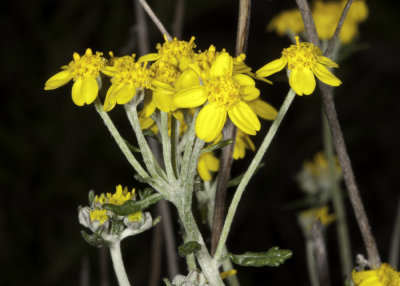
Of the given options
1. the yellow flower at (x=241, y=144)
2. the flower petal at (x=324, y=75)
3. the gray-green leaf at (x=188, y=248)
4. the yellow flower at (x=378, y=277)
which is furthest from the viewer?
the yellow flower at (x=241, y=144)

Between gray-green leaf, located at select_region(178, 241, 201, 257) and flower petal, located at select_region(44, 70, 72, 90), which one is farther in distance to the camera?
flower petal, located at select_region(44, 70, 72, 90)

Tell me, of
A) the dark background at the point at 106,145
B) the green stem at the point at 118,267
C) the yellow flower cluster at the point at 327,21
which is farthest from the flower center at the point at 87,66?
the dark background at the point at 106,145

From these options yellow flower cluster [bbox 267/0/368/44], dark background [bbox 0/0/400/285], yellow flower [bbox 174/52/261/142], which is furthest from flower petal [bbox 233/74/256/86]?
dark background [bbox 0/0/400/285]

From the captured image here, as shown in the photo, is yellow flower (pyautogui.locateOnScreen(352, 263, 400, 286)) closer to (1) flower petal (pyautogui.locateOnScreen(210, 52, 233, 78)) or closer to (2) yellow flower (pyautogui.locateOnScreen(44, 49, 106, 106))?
(1) flower petal (pyautogui.locateOnScreen(210, 52, 233, 78))

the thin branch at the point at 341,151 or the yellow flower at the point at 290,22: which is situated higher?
the yellow flower at the point at 290,22

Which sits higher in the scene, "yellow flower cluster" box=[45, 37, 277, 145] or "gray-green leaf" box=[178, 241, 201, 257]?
"yellow flower cluster" box=[45, 37, 277, 145]

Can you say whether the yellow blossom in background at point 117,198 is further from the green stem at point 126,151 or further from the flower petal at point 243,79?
the flower petal at point 243,79

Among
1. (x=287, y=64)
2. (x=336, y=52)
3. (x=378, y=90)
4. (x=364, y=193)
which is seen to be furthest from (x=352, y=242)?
(x=287, y=64)
